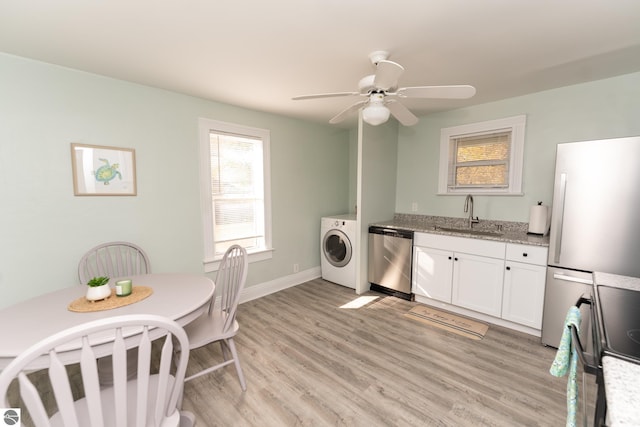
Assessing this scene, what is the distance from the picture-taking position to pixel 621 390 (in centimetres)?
72

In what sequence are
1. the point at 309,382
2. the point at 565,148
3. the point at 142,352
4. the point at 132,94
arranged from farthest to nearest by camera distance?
1. the point at 132,94
2. the point at 565,148
3. the point at 309,382
4. the point at 142,352

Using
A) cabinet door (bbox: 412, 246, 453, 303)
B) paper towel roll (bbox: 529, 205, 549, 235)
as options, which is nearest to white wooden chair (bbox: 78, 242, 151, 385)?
cabinet door (bbox: 412, 246, 453, 303)

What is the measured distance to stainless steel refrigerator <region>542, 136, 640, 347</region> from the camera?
6.57 ft

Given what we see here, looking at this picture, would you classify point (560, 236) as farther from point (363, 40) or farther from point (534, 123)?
point (363, 40)

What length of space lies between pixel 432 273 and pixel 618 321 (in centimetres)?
216

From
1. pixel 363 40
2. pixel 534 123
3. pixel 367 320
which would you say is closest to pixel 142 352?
pixel 363 40

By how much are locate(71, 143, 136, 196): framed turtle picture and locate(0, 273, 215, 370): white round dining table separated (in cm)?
93

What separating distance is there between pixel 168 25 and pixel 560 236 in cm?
327

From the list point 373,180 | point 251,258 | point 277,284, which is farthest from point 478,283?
point 251,258

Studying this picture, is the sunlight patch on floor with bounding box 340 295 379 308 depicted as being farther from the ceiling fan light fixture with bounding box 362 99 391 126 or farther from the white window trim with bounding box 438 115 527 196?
the ceiling fan light fixture with bounding box 362 99 391 126

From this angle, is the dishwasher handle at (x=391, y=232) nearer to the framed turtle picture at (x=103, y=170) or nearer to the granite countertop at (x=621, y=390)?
the granite countertop at (x=621, y=390)

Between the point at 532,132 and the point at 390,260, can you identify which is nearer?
the point at 532,132

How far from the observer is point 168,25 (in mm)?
1669

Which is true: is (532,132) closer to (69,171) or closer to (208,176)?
(208,176)
